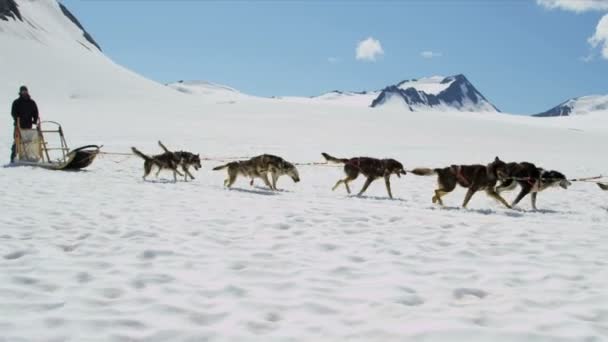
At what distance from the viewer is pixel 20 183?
9898mm

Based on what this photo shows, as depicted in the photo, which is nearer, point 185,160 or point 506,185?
point 506,185

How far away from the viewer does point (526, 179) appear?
9836mm

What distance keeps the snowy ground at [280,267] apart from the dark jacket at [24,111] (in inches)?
113

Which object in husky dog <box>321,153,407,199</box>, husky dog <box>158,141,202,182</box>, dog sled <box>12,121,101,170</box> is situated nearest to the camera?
husky dog <box>321,153,407,199</box>

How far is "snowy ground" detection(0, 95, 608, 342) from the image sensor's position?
11.3 ft

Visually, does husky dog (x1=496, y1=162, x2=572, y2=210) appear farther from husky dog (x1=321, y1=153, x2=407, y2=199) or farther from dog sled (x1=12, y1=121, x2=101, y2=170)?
dog sled (x1=12, y1=121, x2=101, y2=170)

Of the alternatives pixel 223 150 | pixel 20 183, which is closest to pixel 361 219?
pixel 20 183

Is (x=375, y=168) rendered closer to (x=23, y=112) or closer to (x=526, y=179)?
(x=526, y=179)

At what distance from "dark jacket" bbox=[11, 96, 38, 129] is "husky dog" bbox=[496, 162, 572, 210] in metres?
12.4

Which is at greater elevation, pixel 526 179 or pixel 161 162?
pixel 161 162

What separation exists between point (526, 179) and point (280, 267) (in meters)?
6.88

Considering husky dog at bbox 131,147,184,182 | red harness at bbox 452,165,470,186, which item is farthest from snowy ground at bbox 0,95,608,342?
husky dog at bbox 131,147,184,182

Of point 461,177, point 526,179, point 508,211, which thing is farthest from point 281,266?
point 526,179

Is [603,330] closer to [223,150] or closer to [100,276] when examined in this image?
[100,276]
